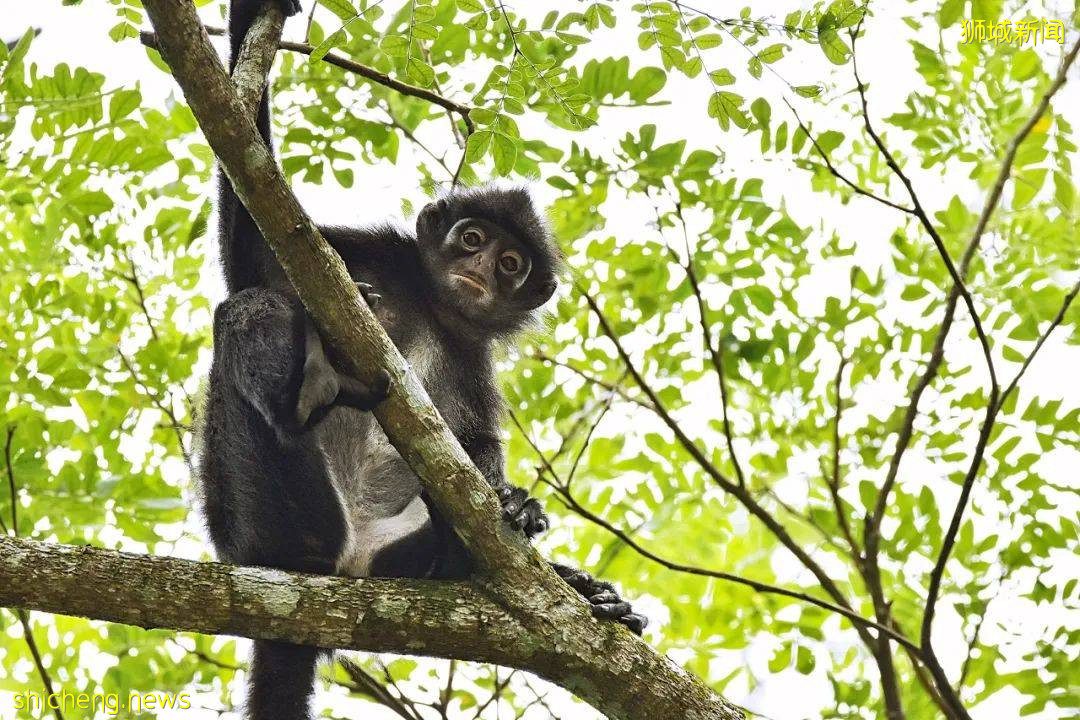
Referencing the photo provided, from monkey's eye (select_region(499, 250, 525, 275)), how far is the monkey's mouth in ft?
1.05

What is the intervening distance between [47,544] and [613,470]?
3823 millimetres

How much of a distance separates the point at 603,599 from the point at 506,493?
652mm

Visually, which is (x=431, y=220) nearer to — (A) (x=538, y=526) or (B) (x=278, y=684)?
(A) (x=538, y=526)

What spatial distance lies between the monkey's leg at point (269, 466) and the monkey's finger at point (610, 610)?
127cm

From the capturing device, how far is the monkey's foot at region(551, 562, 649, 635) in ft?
14.5

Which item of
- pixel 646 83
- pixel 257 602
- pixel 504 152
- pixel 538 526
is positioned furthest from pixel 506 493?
pixel 646 83

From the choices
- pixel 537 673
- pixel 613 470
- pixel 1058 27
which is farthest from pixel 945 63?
pixel 537 673

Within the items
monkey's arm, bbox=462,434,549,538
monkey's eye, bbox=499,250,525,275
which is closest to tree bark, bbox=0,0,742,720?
monkey's arm, bbox=462,434,549,538

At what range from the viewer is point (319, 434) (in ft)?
17.1

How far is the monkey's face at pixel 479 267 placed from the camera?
6168mm

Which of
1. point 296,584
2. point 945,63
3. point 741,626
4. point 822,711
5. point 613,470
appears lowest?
point 296,584

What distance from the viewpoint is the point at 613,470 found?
22.7 feet

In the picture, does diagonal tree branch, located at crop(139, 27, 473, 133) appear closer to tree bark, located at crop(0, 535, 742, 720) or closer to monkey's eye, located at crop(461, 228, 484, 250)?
monkey's eye, located at crop(461, 228, 484, 250)

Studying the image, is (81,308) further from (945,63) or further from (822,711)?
(945,63)
